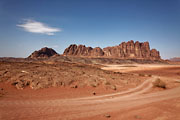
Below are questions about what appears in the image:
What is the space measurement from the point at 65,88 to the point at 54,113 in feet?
23.4

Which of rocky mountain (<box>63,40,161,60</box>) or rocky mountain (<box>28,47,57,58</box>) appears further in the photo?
rocky mountain (<box>63,40,161,60</box>)

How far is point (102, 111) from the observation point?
9.19 meters

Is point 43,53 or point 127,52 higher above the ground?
point 127,52

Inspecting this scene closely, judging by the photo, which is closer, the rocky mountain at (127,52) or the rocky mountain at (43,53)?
the rocky mountain at (43,53)

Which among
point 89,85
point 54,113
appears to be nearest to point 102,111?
point 54,113

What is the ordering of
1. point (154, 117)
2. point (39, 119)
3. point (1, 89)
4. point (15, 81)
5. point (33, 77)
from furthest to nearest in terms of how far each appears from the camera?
point (33, 77)
point (15, 81)
point (1, 89)
point (154, 117)
point (39, 119)

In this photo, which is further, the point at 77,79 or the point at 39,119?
the point at 77,79

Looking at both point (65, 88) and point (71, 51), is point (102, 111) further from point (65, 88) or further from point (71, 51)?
point (71, 51)

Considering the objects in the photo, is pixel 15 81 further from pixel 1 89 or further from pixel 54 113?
pixel 54 113

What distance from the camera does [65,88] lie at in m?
→ 15.4

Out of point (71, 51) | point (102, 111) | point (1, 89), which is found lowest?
point (102, 111)

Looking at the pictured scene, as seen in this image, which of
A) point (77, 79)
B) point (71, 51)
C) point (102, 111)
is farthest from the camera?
point (71, 51)

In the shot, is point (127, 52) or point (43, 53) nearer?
point (43, 53)

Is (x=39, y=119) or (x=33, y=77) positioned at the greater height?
(x=33, y=77)
